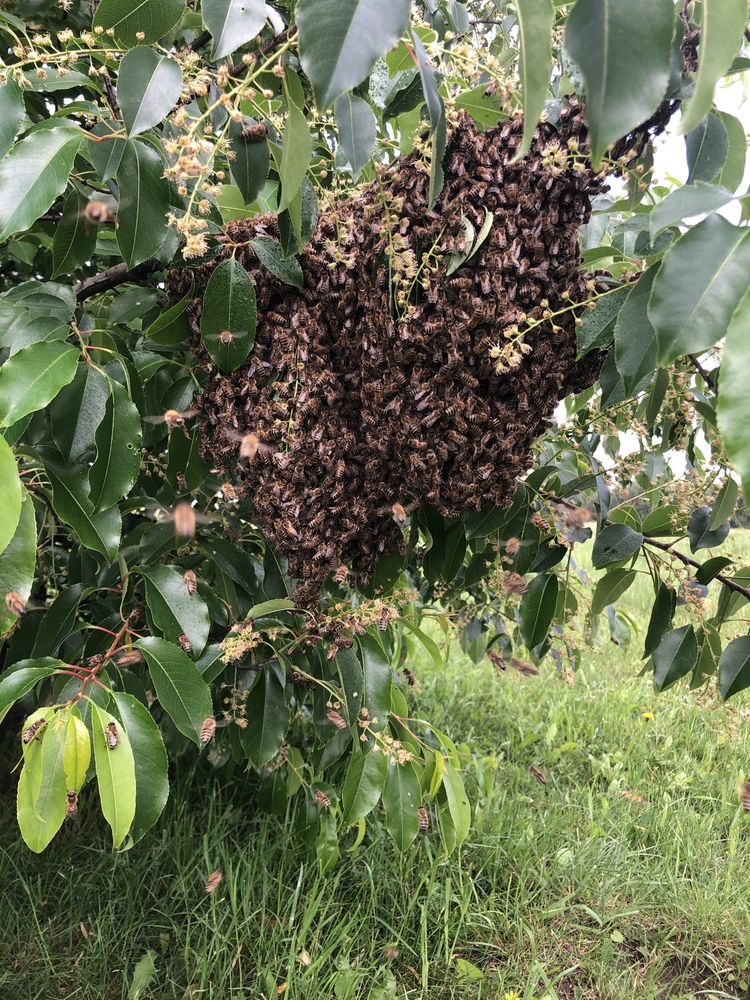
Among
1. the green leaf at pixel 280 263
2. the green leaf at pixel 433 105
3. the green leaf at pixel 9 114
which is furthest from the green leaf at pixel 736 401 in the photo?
the green leaf at pixel 9 114

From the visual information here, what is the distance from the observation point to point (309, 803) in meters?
1.70

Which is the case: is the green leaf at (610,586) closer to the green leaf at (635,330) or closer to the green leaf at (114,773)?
the green leaf at (635,330)

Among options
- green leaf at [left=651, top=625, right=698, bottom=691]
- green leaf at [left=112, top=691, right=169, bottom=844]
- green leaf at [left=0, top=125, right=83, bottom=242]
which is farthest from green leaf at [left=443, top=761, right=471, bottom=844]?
green leaf at [left=0, top=125, right=83, bottom=242]

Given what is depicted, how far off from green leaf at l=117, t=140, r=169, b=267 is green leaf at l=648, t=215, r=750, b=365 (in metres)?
0.57

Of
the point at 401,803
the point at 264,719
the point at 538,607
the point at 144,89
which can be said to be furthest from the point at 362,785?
the point at 144,89

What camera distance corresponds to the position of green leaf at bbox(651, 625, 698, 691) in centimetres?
123

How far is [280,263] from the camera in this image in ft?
3.10

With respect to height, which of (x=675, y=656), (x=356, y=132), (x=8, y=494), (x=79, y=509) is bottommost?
(x=675, y=656)

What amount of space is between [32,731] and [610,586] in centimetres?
95

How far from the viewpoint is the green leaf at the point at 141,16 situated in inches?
34.0

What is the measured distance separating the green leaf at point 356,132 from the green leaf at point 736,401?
1.57 ft

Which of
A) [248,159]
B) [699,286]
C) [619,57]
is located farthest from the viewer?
[248,159]

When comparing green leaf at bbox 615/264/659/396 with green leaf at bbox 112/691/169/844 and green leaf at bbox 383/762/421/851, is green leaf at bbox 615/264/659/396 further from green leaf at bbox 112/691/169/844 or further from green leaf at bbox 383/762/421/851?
green leaf at bbox 383/762/421/851

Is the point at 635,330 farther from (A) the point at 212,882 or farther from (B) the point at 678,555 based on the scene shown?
(A) the point at 212,882
